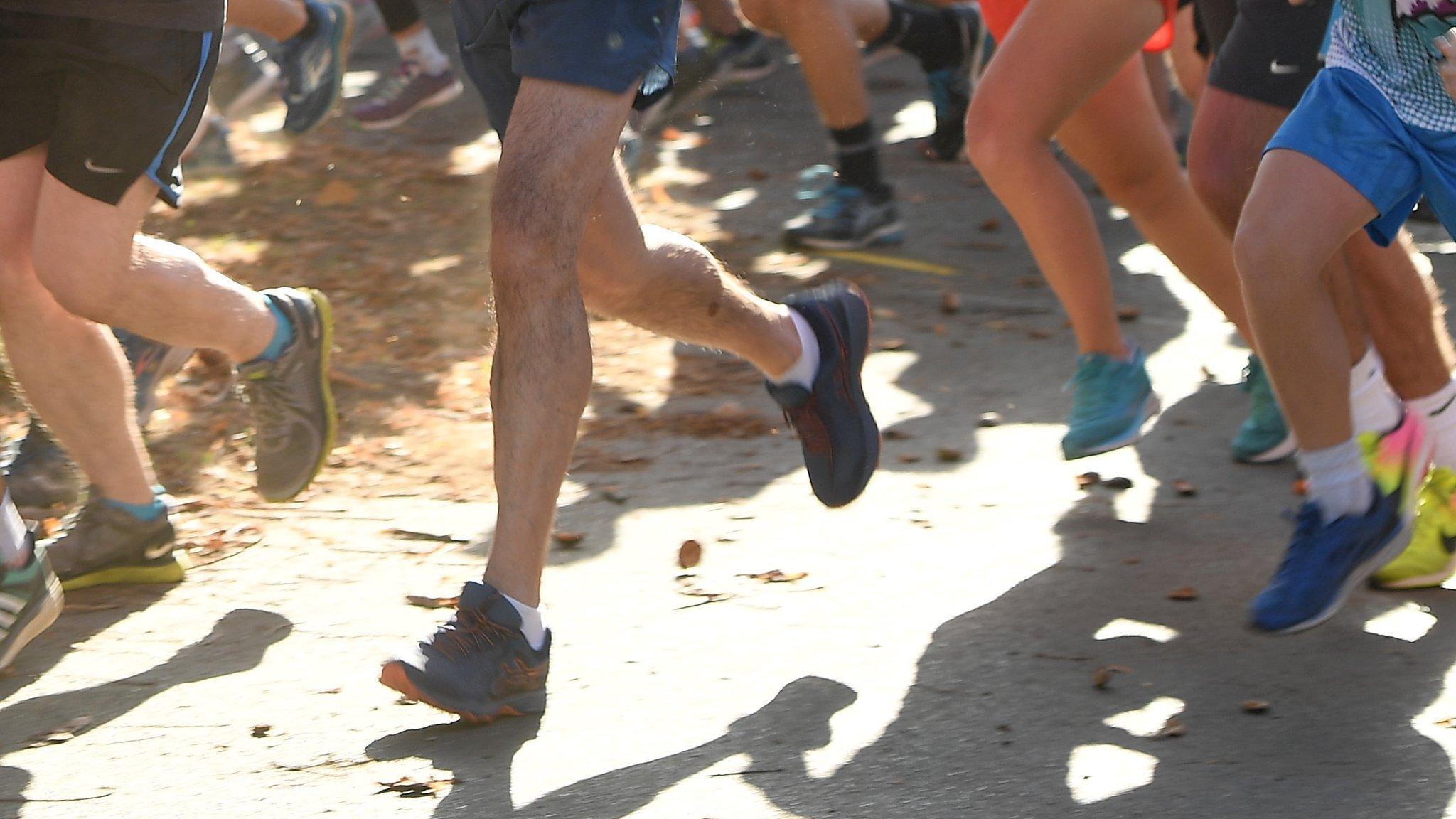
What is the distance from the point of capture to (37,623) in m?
3.29

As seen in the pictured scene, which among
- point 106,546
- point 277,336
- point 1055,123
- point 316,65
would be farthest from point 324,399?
point 316,65

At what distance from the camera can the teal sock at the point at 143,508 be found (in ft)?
12.1

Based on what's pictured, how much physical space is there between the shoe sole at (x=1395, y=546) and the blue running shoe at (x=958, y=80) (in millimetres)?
3744

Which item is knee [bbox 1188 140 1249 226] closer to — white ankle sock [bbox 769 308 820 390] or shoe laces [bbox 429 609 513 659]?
white ankle sock [bbox 769 308 820 390]

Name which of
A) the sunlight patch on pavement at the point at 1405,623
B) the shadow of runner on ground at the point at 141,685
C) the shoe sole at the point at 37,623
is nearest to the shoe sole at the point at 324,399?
the shadow of runner on ground at the point at 141,685

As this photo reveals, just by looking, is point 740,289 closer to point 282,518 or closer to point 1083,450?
point 1083,450

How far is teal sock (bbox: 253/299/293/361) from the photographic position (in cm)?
388

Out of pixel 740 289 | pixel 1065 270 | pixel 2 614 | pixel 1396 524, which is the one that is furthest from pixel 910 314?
pixel 2 614

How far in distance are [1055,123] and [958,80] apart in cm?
329

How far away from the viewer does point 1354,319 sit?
11.0 ft

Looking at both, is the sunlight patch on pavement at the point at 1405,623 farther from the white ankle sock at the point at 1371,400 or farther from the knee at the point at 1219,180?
the knee at the point at 1219,180

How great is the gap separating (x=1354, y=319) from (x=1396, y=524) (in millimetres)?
435

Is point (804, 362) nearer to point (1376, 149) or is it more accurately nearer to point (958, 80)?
point (1376, 149)

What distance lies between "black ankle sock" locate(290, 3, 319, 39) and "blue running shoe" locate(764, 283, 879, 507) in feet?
10.6
